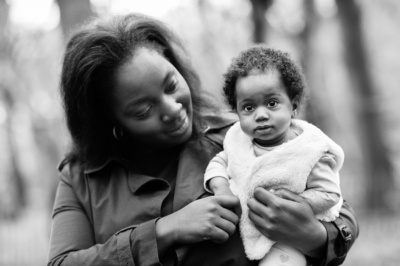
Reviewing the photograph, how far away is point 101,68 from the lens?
2443 millimetres

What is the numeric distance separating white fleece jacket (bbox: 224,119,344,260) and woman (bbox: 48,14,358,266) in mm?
50

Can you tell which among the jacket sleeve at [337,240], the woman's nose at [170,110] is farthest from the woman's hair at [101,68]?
the jacket sleeve at [337,240]

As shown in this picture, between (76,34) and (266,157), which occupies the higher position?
(76,34)

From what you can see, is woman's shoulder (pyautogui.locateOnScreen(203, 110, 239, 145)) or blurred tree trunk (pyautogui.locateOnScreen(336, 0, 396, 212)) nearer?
woman's shoulder (pyautogui.locateOnScreen(203, 110, 239, 145))

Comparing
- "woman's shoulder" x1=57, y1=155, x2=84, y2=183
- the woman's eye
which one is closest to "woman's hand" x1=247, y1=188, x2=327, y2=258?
the woman's eye

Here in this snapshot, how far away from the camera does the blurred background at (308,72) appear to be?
27.5ft

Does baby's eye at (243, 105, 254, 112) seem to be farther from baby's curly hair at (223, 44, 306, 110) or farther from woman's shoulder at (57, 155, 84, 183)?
woman's shoulder at (57, 155, 84, 183)

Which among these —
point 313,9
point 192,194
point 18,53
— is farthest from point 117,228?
point 18,53

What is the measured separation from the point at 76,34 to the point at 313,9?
8676mm

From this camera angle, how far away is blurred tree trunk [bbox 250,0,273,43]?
7.93 metres

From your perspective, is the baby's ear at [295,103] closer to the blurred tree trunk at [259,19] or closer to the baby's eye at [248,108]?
the baby's eye at [248,108]

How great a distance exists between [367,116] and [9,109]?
50.9 feet

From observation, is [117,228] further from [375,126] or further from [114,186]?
[375,126]

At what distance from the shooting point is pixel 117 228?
2.34 m
